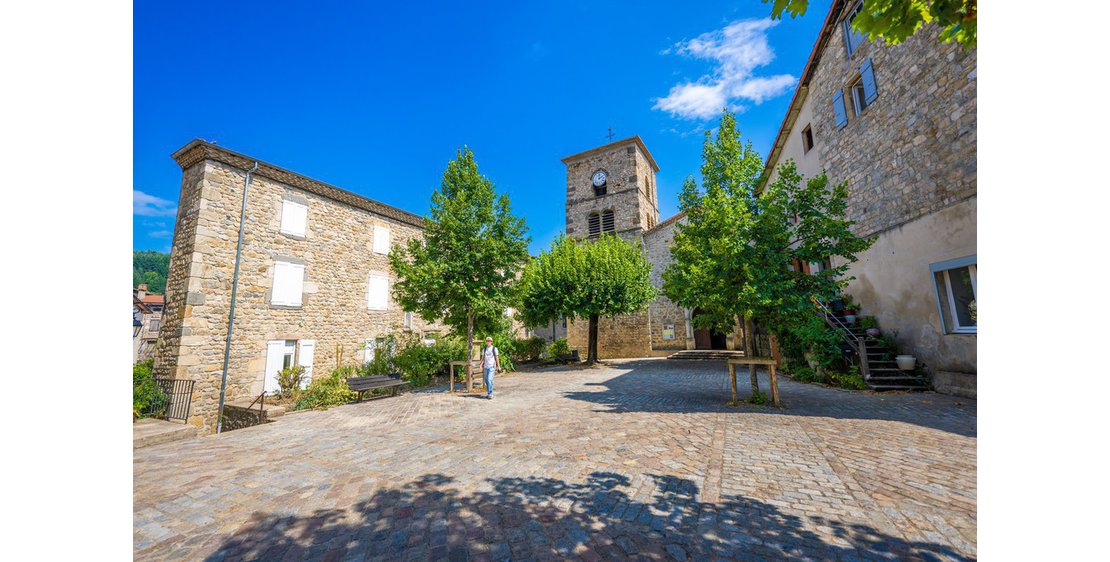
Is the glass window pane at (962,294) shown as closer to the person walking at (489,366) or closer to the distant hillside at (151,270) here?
the person walking at (489,366)

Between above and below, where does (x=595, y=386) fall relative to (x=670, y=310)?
below

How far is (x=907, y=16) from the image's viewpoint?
8.66ft

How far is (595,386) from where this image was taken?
36.3 ft

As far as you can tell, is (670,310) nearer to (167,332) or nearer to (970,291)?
(970,291)

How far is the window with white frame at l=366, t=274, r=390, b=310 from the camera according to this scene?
1480 cm

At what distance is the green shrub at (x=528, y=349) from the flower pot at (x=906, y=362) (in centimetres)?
1427

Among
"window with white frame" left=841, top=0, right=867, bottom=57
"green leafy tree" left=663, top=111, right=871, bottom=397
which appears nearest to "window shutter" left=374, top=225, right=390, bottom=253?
"green leafy tree" left=663, top=111, right=871, bottom=397

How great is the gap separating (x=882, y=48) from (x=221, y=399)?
2004cm

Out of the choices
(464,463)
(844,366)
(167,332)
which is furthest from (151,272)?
(844,366)

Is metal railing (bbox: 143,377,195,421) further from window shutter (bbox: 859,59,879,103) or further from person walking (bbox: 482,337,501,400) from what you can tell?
window shutter (bbox: 859,59,879,103)

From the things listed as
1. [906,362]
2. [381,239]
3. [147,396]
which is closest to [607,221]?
[381,239]

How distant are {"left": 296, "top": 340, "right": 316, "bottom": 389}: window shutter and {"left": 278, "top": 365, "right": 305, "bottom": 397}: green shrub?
0.26m

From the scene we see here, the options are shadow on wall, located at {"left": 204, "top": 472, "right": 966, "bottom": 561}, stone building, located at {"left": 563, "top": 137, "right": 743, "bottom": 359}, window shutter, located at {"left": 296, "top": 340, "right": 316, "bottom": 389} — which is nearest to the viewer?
shadow on wall, located at {"left": 204, "top": 472, "right": 966, "bottom": 561}

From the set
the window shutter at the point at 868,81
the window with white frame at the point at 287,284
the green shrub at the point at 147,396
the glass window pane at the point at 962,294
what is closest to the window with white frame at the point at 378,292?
the window with white frame at the point at 287,284
